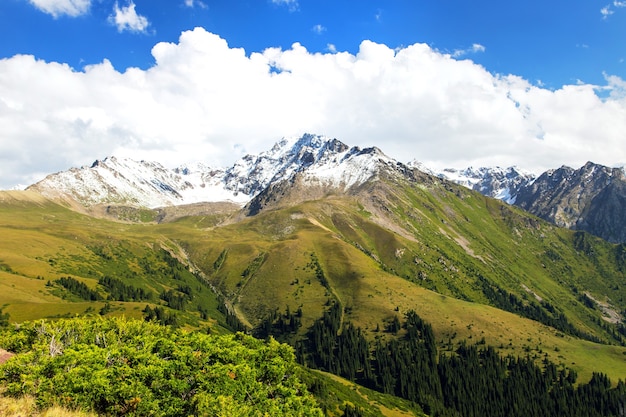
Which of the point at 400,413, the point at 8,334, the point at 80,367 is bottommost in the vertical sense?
the point at 400,413

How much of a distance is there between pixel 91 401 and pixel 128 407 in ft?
20.3

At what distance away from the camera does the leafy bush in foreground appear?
56.6 m

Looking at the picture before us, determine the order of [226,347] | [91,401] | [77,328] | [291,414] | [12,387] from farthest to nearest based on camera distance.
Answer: [77,328] → [226,347] → [291,414] → [91,401] → [12,387]

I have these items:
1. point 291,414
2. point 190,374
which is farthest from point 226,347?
point 291,414

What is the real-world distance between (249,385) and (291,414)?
8.50 m

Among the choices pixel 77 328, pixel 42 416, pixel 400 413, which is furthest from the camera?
pixel 400 413

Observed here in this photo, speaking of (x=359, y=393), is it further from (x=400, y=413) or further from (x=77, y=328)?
(x=77, y=328)

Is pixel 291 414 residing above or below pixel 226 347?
below

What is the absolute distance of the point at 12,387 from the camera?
167 feet

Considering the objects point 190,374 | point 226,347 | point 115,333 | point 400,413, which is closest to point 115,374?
point 190,374

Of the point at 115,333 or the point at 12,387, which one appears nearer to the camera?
the point at 12,387

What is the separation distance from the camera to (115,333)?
3871 inches

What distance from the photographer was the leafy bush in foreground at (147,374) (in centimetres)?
5662

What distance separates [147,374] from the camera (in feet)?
215
